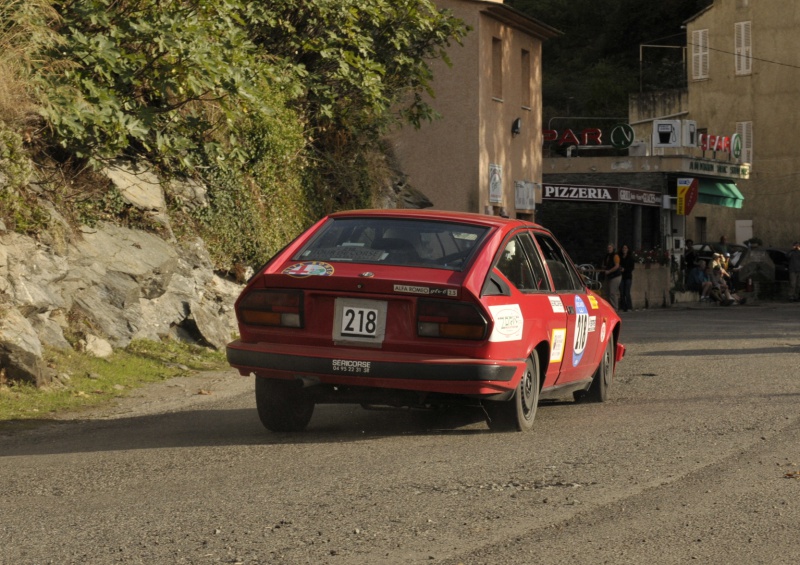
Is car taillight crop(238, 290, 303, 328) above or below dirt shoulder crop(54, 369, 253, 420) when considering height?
above

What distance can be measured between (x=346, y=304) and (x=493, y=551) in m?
3.47

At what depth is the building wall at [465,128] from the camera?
119 feet

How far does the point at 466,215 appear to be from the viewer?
978cm

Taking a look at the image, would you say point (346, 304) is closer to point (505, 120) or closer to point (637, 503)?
point (637, 503)

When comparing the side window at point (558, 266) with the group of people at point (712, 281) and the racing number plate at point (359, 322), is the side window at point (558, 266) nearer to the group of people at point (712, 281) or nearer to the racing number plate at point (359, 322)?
the racing number plate at point (359, 322)

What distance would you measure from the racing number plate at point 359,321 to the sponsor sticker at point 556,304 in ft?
5.78

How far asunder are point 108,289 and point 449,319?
23.8ft

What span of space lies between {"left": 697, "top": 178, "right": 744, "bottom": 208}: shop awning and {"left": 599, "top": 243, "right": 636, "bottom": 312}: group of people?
19.6 m

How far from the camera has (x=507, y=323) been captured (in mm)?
8977

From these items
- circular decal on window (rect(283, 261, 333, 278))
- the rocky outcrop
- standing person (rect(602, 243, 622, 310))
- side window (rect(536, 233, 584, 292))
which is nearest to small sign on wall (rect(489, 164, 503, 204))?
standing person (rect(602, 243, 622, 310))

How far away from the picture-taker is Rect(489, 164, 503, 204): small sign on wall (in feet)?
124

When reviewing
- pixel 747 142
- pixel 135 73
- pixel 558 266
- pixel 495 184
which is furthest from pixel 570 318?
pixel 747 142

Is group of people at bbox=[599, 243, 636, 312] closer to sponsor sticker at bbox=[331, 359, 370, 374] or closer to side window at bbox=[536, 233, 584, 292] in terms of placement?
side window at bbox=[536, 233, 584, 292]

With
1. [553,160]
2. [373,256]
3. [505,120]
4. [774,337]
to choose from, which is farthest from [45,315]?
[553,160]
